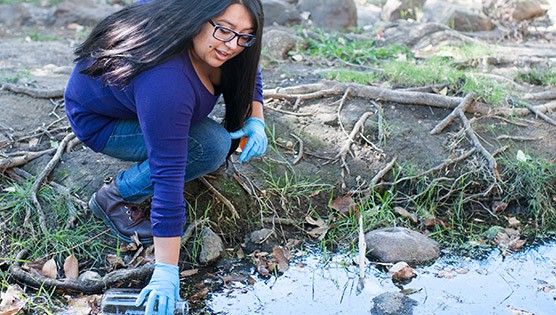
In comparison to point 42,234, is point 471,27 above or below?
below

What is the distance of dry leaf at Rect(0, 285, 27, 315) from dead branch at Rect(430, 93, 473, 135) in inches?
98.4

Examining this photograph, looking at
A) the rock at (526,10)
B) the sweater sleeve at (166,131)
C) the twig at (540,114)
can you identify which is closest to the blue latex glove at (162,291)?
the sweater sleeve at (166,131)

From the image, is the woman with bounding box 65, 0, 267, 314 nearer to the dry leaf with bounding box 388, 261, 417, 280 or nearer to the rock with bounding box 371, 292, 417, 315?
the rock with bounding box 371, 292, 417, 315

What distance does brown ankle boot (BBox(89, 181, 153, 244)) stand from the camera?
317 cm

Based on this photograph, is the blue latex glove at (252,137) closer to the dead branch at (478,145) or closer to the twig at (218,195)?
the twig at (218,195)

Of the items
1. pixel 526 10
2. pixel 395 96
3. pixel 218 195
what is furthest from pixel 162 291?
pixel 526 10

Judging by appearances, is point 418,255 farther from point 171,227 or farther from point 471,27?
point 471,27

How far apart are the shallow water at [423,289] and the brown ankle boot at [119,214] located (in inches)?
19.4

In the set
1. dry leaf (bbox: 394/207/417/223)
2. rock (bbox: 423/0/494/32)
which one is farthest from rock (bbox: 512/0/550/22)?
dry leaf (bbox: 394/207/417/223)

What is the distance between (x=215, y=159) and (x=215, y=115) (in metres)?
0.99

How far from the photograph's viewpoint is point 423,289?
10.1 feet

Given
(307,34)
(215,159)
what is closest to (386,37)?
(307,34)

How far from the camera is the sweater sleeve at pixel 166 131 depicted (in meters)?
2.40

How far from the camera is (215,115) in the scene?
4.06m
